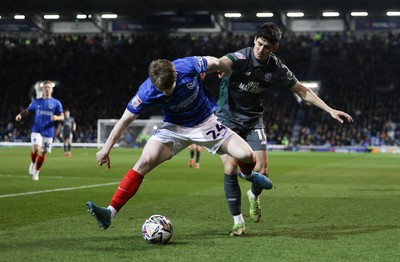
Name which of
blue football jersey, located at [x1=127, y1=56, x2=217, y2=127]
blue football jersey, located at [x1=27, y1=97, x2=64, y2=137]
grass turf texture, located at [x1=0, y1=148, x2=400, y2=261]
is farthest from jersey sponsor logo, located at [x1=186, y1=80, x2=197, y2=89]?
blue football jersey, located at [x1=27, y1=97, x2=64, y2=137]

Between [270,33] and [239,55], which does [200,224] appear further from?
[270,33]

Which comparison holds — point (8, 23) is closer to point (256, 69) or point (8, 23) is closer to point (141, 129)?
point (141, 129)

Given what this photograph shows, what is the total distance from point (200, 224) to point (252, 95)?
1.69 metres

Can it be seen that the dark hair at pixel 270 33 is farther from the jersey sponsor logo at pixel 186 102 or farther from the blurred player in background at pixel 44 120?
the blurred player in background at pixel 44 120

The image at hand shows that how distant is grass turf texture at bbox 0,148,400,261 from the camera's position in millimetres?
6023

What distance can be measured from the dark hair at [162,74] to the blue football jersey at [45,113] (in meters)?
11.3

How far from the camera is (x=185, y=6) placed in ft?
157

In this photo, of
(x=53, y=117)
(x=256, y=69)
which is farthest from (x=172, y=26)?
(x=256, y=69)

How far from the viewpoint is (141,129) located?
42.8 meters

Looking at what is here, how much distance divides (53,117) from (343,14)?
3400 centimetres

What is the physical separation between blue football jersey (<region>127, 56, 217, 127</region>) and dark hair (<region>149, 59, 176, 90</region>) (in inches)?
12.2

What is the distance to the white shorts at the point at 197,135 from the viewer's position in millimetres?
7137

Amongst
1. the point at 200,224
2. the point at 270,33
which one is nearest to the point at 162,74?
the point at 270,33

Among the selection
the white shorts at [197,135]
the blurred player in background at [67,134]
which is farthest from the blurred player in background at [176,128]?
the blurred player in background at [67,134]
